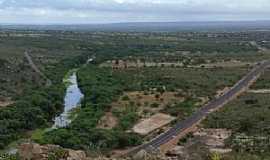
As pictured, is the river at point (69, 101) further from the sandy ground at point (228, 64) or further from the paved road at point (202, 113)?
the sandy ground at point (228, 64)

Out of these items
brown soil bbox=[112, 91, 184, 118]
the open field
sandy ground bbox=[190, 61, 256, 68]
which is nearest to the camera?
the open field

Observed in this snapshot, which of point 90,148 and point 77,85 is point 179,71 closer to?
point 77,85

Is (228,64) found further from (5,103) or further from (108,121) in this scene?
(108,121)

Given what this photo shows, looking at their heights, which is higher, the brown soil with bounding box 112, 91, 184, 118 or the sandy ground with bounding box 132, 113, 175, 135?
the sandy ground with bounding box 132, 113, 175, 135

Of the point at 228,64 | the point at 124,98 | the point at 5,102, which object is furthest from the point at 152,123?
the point at 228,64

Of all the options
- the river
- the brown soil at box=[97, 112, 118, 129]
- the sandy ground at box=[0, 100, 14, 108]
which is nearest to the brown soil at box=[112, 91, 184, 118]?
the brown soil at box=[97, 112, 118, 129]

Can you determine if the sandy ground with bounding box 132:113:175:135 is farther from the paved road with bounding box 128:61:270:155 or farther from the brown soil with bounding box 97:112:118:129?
the brown soil with bounding box 97:112:118:129

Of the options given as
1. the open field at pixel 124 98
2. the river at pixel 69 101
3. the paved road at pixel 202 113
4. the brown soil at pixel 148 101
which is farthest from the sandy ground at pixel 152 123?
the river at pixel 69 101
